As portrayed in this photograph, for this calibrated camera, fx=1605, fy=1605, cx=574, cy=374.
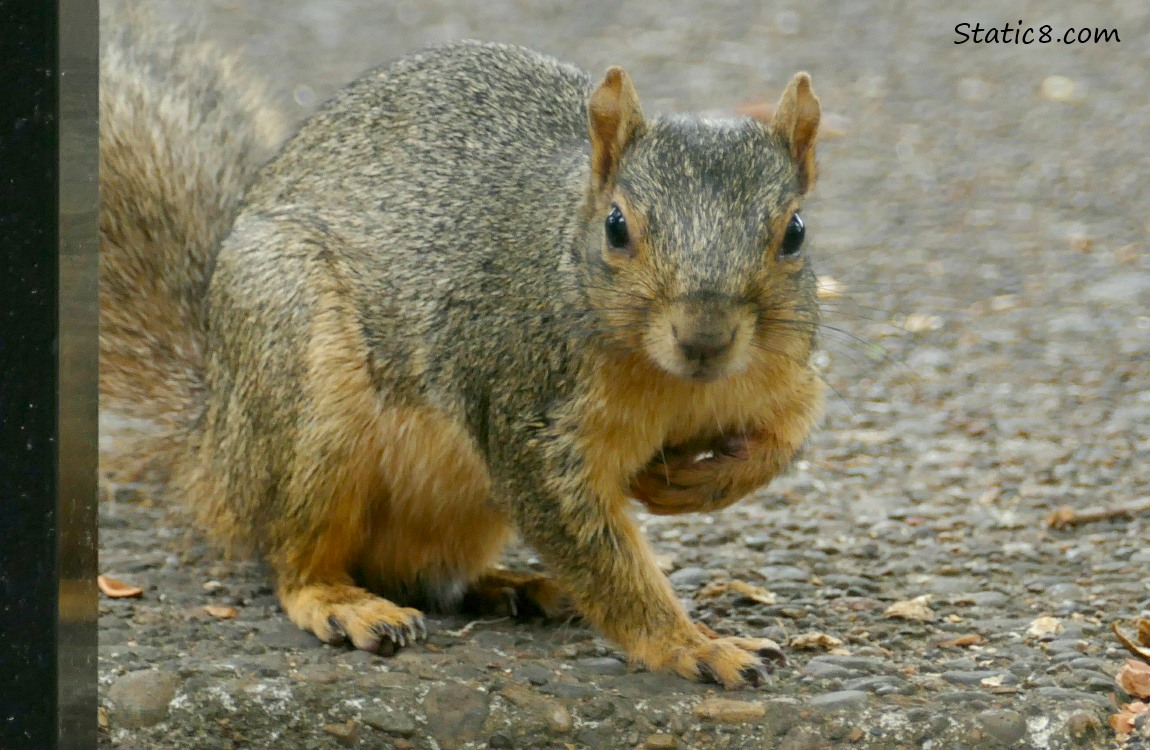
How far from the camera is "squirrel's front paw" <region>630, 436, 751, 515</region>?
9.50ft

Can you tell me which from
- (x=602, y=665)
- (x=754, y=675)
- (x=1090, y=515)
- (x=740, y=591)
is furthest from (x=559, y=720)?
(x=1090, y=515)

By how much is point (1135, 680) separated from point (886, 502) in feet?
3.43

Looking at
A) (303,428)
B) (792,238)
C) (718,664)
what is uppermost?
(792,238)

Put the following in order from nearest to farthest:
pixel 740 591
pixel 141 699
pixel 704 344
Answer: pixel 704 344 → pixel 141 699 → pixel 740 591

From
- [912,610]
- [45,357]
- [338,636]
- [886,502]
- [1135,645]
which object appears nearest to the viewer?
[45,357]

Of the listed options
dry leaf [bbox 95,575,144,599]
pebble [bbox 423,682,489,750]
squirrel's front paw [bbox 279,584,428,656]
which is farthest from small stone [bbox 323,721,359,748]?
dry leaf [bbox 95,575,144,599]

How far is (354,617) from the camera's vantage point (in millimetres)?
2953

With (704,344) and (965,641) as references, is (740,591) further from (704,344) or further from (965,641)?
(704,344)

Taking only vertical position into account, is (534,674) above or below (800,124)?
below

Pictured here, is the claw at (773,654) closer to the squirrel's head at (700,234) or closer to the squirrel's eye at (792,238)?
the squirrel's head at (700,234)

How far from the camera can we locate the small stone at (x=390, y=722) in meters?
2.64

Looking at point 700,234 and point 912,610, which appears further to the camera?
point 912,610

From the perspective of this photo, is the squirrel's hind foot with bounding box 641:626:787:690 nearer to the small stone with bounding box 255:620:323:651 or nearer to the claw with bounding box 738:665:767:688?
the claw with bounding box 738:665:767:688

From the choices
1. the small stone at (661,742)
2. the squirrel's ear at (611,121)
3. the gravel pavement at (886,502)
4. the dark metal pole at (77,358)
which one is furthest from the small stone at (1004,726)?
the dark metal pole at (77,358)
